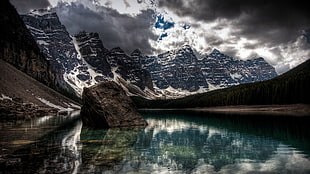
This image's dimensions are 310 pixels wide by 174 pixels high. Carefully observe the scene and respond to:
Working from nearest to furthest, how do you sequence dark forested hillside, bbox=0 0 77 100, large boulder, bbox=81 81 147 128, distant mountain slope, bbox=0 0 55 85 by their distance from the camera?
large boulder, bbox=81 81 147 128 → dark forested hillside, bbox=0 0 77 100 → distant mountain slope, bbox=0 0 55 85

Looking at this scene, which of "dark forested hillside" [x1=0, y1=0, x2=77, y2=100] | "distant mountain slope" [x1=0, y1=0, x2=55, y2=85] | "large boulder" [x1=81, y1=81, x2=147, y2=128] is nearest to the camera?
"large boulder" [x1=81, y1=81, x2=147, y2=128]

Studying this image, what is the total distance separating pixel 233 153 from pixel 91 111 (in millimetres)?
26516

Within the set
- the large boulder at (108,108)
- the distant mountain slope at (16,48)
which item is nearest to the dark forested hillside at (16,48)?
the distant mountain slope at (16,48)

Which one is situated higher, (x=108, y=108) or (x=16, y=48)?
(x=16, y=48)

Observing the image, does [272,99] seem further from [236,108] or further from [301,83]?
[236,108]

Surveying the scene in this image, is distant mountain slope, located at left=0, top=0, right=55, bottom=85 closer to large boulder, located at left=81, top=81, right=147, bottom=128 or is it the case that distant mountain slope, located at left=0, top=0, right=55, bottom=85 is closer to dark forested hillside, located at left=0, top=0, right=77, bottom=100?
dark forested hillside, located at left=0, top=0, right=77, bottom=100

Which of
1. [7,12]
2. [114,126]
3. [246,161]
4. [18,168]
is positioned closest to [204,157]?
[246,161]

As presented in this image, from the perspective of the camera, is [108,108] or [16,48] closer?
[108,108]

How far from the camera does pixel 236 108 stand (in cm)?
11938

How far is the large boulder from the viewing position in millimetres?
35844

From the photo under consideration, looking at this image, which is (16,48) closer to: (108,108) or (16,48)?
(16,48)

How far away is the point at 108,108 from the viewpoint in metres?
35.8

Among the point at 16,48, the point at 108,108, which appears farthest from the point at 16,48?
the point at 108,108

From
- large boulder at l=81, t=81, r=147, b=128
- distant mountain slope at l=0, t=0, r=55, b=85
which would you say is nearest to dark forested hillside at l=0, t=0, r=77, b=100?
distant mountain slope at l=0, t=0, r=55, b=85
